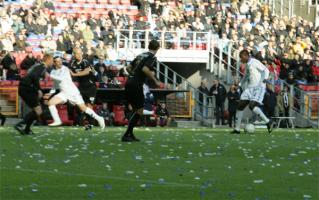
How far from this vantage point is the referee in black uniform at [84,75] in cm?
2858

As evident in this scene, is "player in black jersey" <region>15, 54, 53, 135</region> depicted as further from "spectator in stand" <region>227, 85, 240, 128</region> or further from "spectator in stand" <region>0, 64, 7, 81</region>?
"spectator in stand" <region>227, 85, 240, 128</region>

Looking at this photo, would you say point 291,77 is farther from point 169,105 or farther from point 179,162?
point 179,162

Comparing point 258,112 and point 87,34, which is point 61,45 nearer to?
point 87,34

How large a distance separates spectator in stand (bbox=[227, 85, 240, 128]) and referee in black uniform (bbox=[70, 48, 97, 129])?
9246 mm

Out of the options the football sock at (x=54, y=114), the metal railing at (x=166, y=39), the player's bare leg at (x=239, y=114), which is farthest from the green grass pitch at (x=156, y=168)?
the metal railing at (x=166, y=39)

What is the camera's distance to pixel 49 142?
2183cm

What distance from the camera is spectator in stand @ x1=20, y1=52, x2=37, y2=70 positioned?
123 feet

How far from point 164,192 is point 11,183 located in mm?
1995

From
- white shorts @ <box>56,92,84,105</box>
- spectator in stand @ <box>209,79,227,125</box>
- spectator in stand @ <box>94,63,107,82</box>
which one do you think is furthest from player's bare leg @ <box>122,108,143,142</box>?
spectator in stand @ <box>209,79,227,125</box>

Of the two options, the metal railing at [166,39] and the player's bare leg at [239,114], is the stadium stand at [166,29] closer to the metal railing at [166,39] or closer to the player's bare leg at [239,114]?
the metal railing at [166,39]

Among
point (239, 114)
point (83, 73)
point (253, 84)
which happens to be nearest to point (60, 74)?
point (83, 73)

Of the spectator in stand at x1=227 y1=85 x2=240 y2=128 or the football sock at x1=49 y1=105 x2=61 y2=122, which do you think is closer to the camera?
the football sock at x1=49 y1=105 x2=61 y2=122

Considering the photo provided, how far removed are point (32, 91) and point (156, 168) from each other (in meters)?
9.06

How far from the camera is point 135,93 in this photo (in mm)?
21969
